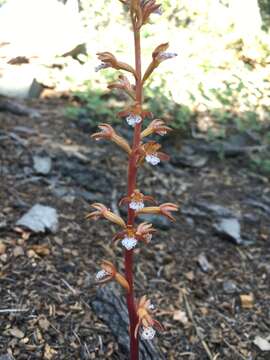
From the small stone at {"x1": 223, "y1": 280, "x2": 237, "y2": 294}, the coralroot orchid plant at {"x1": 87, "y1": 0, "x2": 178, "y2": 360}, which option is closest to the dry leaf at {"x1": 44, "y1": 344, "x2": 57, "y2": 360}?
the coralroot orchid plant at {"x1": 87, "y1": 0, "x2": 178, "y2": 360}

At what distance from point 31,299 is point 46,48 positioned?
3.72 meters

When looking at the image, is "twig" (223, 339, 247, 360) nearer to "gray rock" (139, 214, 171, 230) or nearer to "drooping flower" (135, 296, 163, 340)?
"drooping flower" (135, 296, 163, 340)

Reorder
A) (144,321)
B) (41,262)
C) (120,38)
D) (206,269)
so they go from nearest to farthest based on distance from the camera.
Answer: (144,321) < (41,262) < (206,269) < (120,38)

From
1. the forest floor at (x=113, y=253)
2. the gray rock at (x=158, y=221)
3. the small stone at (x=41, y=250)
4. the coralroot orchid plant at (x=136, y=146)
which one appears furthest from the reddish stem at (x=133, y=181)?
the gray rock at (x=158, y=221)

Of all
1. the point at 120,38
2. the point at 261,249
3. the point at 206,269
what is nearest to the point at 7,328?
the point at 206,269

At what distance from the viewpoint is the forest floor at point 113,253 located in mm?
3115

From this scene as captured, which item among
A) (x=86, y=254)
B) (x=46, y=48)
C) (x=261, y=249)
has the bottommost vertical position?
(x=261, y=249)

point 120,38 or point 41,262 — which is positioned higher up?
point 120,38

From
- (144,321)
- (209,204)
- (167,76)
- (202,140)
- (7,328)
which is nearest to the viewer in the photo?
(144,321)

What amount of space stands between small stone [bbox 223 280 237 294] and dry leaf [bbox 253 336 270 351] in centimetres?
45

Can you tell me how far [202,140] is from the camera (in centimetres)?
580

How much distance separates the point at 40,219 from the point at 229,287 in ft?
4.63

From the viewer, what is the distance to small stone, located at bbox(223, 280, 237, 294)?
12.3 feet

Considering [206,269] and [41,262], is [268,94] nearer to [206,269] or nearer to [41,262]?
[206,269]
